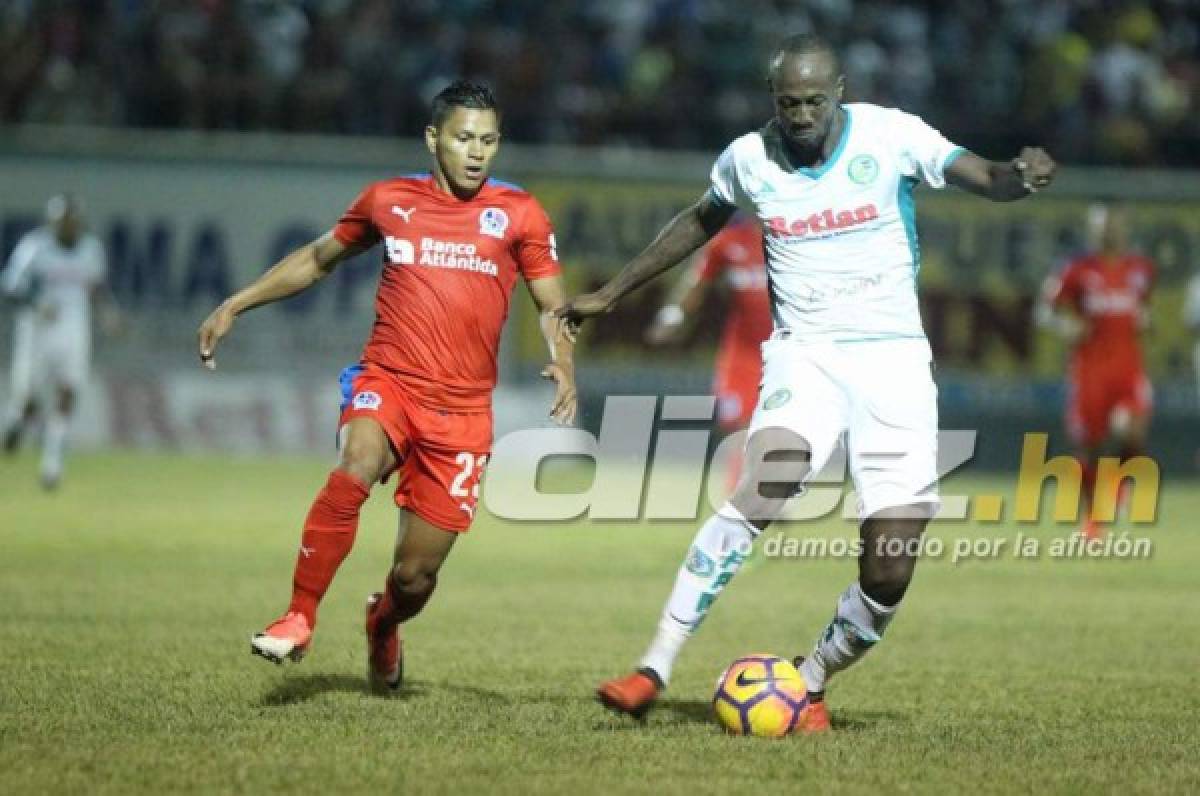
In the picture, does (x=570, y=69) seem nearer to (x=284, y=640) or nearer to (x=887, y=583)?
(x=887, y=583)

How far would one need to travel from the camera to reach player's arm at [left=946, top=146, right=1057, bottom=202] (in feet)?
24.4

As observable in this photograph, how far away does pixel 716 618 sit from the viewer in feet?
39.6

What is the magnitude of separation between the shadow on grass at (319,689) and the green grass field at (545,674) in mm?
27

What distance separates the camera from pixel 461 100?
338 inches

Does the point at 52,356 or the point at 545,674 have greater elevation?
the point at 545,674

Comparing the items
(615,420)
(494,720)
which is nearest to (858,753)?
(494,720)

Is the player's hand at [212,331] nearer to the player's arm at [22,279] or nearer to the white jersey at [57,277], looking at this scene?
the white jersey at [57,277]

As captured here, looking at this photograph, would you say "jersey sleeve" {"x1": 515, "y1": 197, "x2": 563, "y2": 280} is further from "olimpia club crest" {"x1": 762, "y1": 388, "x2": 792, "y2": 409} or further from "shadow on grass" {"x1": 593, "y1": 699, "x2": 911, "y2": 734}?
"shadow on grass" {"x1": 593, "y1": 699, "x2": 911, "y2": 734}

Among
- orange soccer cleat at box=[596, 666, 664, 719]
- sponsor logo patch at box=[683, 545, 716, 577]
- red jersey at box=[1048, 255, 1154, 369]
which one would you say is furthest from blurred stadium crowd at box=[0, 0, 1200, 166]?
orange soccer cleat at box=[596, 666, 664, 719]

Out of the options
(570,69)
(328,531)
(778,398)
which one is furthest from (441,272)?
(570,69)

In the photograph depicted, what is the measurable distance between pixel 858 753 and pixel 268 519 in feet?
36.0

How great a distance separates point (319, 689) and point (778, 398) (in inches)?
100.0

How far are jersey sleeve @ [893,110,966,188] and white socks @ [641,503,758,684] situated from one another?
5.02 ft

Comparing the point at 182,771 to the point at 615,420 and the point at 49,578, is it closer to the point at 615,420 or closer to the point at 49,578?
the point at 49,578
